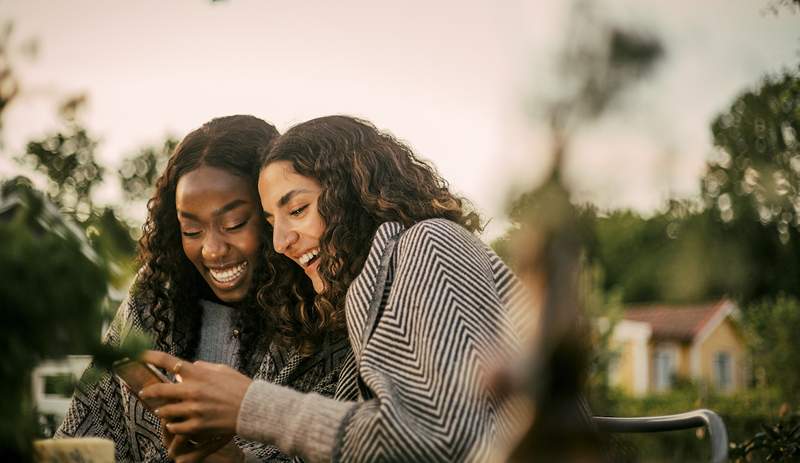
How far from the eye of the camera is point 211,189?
3521mm

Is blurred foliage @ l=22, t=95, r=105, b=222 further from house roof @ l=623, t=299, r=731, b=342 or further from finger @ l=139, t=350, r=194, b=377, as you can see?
finger @ l=139, t=350, r=194, b=377

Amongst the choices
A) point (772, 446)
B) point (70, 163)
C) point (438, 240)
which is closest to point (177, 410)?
point (438, 240)

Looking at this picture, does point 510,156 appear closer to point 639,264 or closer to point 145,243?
point 145,243

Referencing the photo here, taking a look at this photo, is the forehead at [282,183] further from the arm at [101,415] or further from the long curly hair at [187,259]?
the arm at [101,415]

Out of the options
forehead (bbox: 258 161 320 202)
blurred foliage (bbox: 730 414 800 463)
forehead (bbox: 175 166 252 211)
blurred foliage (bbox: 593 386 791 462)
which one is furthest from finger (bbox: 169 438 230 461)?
blurred foliage (bbox: 593 386 791 462)

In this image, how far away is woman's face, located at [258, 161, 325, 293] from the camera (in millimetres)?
2908

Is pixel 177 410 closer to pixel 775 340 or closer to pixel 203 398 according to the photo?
pixel 203 398

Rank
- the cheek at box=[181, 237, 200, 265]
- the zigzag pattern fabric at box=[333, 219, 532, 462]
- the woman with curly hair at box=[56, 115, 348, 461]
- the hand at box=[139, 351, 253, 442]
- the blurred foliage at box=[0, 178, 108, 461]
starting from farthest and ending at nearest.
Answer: the cheek at box=[181, 237, 200, 265] → the woman with curly hair at box=[56, 115, 348, 461] → the hand at box=[139, 351, 253, 442] → the zigzag pattern fabric at box=[333, 219, 532, 462] → the blurred foliage at box=[0, 178, 108, 461]

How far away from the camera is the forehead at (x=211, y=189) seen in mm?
3514

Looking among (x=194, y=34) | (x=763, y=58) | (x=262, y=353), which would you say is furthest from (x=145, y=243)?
(x=194, y=34)

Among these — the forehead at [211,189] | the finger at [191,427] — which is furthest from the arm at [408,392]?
the forehead at [211,189]

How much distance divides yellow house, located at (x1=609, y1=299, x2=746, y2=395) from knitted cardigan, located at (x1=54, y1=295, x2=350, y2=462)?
45.4 m

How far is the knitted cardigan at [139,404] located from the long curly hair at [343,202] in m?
0.07

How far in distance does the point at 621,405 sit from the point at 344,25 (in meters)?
28.2
